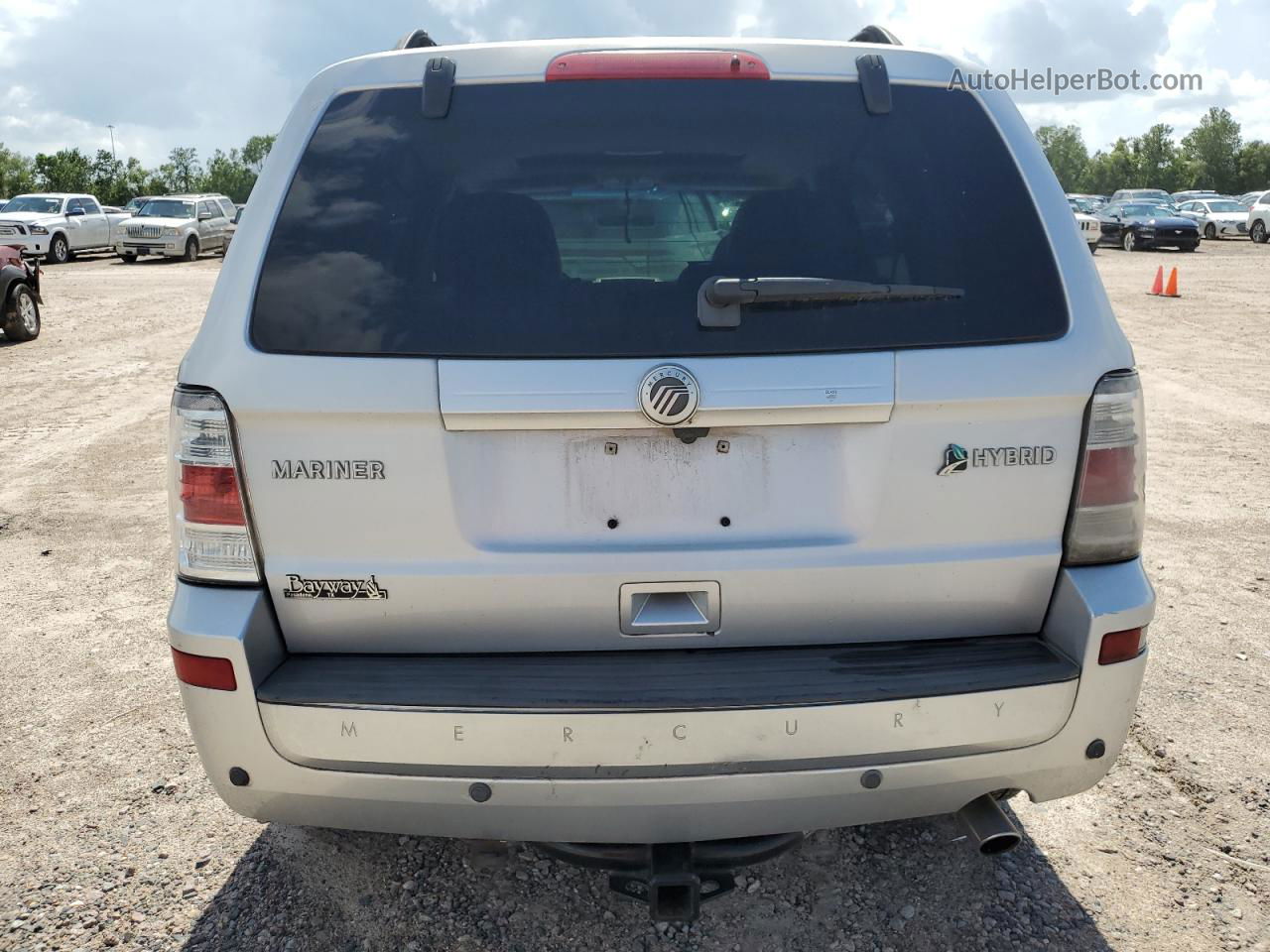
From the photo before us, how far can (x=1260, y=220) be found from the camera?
38.3 meters

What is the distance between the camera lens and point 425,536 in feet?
7.91

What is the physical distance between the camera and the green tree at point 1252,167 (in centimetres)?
10375

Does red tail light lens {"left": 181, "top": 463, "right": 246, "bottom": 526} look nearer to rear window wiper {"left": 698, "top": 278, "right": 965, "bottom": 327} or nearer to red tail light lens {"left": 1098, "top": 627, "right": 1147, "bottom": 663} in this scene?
rear window wiper {"left": 698, "top": 278, "right": 965, "bottom": 327}

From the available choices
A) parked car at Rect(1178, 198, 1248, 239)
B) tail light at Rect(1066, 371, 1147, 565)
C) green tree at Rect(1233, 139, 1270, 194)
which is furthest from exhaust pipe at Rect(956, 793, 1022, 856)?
green tree at Rect(1233, 139, 1270, 194)

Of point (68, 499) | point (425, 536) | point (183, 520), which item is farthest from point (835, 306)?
point (68, 499)

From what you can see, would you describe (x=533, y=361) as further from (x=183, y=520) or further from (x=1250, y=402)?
(x=1250, y=402)

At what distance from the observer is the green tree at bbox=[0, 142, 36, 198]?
249 feet

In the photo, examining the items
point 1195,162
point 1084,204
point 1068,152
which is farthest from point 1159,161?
point 1084,204

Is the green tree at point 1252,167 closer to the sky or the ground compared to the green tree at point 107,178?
closer to the ground

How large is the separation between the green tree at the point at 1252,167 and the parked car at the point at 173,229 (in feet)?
329

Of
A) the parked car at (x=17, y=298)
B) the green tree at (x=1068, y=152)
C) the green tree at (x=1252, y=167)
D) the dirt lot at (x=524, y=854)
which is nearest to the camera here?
the dirt lot at (x=524, y=854)

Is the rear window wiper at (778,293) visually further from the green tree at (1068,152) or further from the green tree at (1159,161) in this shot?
the green tree at (1068,152)

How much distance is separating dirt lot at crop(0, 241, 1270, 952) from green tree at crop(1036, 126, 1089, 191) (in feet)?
521

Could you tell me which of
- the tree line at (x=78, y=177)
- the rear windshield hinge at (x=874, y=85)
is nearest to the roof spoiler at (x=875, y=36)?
the rear windshield hinge at (x=874, y=85)
